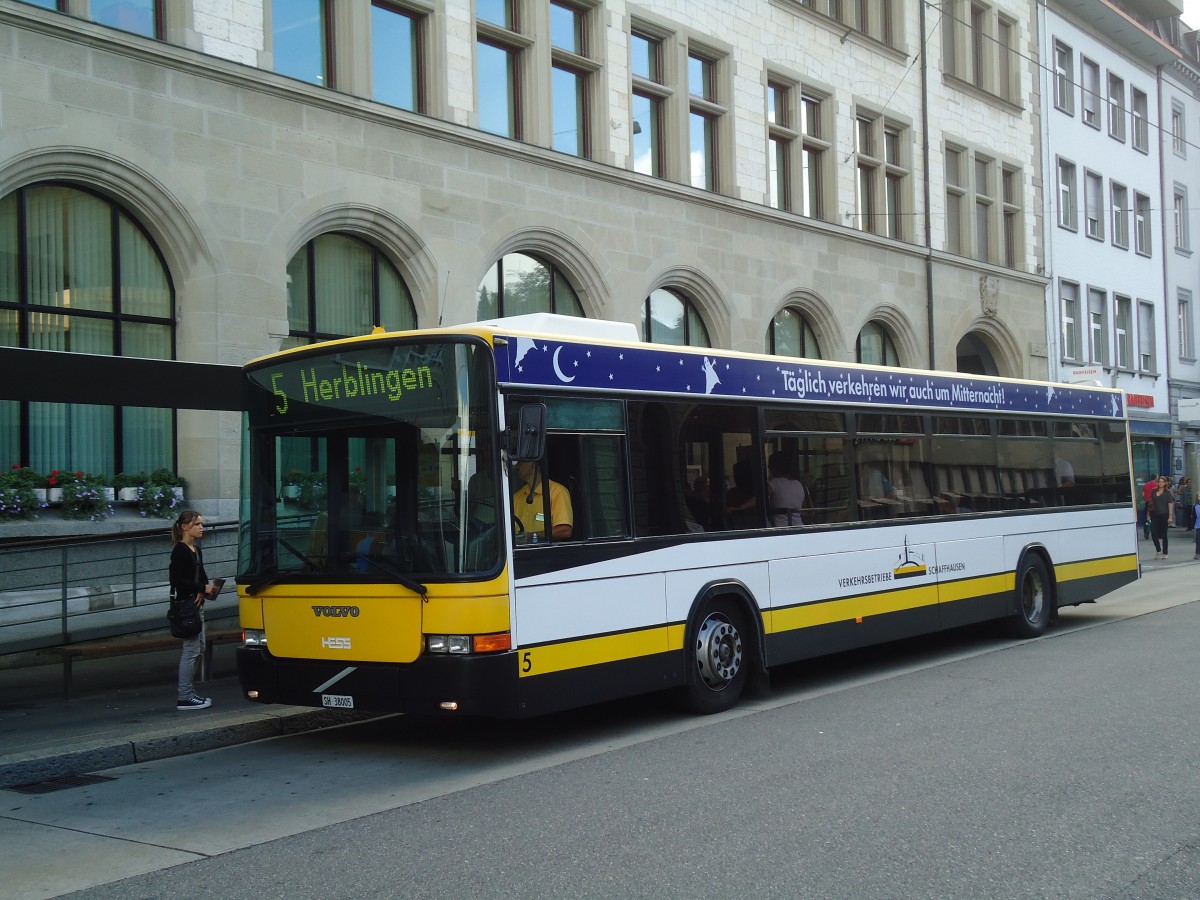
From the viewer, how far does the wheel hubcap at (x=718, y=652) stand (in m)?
10.1

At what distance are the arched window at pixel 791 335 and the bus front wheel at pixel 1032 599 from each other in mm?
9493

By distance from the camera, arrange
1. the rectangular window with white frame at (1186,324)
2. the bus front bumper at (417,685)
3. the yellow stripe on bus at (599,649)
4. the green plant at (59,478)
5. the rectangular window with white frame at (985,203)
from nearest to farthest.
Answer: the bus front bumper at (417,685) → the yellow stripe on bus at (599,649) → the green plant at (59,478) → the rectangular window with white frame at (985,203) → the rectangular window with white frame at (1186,324)

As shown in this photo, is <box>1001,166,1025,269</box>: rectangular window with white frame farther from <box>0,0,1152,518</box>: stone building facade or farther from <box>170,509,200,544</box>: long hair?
<box>170,509,200,544</box>: long hair

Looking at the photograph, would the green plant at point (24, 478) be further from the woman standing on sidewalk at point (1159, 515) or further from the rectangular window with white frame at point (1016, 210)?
the rectangular window with white frame at point (1016, 210)

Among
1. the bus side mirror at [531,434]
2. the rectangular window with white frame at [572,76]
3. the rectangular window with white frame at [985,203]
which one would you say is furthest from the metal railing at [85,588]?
the rectangular window with white frame at [985,203]

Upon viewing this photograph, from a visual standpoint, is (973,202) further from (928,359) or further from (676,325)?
(676,325)

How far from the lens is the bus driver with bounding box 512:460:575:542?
28.1 ft

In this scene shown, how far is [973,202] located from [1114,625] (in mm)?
16548

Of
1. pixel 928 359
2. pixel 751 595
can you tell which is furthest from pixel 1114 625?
pixel 928 359

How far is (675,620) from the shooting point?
32.0 feet

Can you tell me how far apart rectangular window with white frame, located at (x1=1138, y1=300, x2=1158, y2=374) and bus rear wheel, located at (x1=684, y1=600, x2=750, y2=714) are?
31593 millimetres

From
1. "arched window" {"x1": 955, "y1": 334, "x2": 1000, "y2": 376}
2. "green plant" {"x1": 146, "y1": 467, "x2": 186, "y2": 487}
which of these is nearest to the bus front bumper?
"green plant" {"x1": 146, "y1": 467, "x2": 186, "y2": 487}

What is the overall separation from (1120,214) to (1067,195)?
400cm

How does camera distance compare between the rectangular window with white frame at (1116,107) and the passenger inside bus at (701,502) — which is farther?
the rectangular window with white frame at (1116,107)
